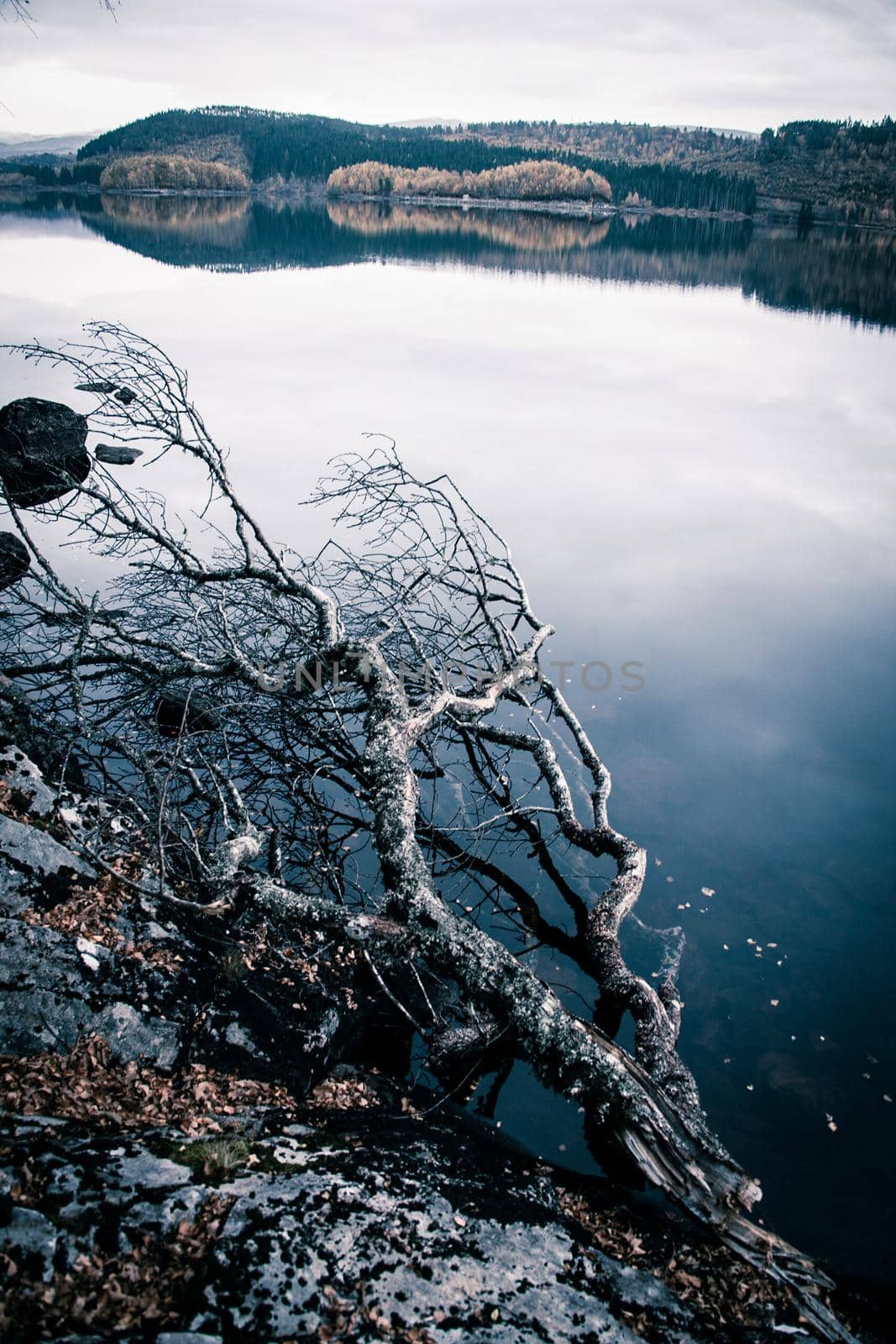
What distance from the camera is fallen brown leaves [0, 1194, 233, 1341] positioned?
222 cm

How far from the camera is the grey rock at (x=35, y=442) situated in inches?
345

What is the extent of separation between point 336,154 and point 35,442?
14891cm

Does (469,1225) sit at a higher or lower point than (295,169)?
lower

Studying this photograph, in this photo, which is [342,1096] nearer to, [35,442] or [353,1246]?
[353,1246]

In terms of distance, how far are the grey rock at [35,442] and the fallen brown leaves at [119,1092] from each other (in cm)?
674

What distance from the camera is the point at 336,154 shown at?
13150 cm

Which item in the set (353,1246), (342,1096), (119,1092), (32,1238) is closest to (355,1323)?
(353,1246)

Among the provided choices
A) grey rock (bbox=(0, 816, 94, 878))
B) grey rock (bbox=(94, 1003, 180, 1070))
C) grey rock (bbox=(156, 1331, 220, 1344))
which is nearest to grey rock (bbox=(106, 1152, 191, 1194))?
grey rock (bbox=(156, 1331, 220, 1344))

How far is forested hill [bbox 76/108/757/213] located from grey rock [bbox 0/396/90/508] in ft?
369

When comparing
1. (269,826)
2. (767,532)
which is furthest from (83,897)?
(767,532)

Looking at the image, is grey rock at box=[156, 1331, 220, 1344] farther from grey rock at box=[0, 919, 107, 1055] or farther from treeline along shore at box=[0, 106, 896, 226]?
treeline along shore at box=[0, 106, 896, 226]

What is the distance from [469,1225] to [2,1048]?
2178 millimetres

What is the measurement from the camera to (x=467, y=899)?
20.5ft

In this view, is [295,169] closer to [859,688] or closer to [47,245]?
[47,245]
